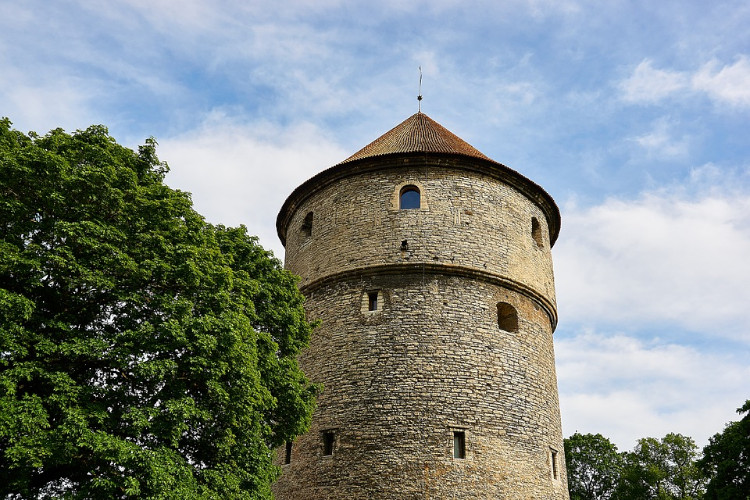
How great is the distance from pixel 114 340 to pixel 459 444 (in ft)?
23.8

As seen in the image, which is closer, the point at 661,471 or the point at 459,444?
the point at 459,444

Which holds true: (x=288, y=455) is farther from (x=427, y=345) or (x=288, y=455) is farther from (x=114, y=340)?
(x=114, y=340)

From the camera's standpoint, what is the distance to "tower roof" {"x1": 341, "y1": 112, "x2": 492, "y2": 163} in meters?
16.7

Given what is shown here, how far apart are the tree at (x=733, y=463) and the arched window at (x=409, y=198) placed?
37.8 ft

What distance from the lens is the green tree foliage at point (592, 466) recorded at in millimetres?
33281

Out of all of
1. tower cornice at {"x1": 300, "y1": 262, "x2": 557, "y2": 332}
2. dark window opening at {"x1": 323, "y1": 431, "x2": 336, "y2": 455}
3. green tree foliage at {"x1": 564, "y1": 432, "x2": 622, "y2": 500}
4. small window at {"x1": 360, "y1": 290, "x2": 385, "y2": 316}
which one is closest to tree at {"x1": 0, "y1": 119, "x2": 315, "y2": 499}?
dark window opening at {"x1": 323, "y1": 431, "x2": 336, "y2": 455}

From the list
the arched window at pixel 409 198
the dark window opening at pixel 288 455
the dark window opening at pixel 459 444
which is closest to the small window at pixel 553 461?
the dark window opening at pixel 459 444

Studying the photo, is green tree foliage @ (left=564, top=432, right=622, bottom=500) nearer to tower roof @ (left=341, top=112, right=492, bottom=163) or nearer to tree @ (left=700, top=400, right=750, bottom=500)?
tree @ (left=700, top=400, right=750, bottom=500)

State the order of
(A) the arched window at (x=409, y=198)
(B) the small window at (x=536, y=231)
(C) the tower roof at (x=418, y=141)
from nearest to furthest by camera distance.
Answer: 1. (A) the arched window at (x=409, y=198)
2. (C) the tower roof at (x=418, y=141)
3. (B) the small window at (x=536, y=231)

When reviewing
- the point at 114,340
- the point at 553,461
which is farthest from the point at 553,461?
the point at 114,340

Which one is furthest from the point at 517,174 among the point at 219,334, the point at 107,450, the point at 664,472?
the point at 664,472

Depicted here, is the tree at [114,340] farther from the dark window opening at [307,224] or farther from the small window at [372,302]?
the dark window opening at [307,224]

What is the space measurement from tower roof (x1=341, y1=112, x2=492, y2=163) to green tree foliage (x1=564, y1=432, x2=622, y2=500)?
69.3ft

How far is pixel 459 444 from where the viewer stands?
1361 centimetres
